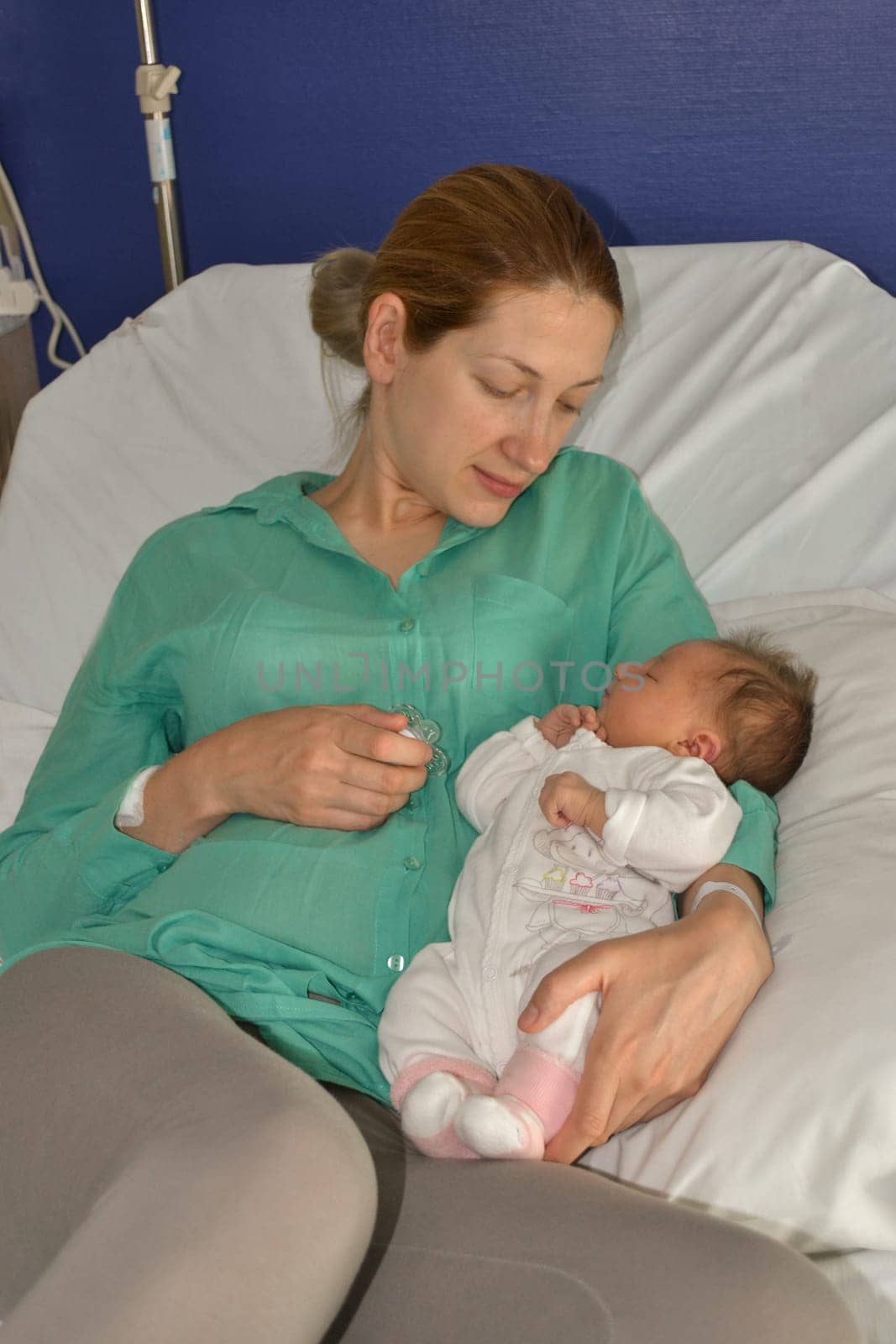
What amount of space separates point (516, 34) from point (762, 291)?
0.64 m

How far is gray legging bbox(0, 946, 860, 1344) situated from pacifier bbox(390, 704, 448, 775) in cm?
42

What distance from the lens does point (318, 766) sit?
1.36 meters

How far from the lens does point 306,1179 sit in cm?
95

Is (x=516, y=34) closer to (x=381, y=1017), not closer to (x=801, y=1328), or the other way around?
(x=381, y=1017)

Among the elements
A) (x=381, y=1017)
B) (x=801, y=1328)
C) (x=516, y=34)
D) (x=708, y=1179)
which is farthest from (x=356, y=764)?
(x=516, y=34)

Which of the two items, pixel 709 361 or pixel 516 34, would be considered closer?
pixel 709 361

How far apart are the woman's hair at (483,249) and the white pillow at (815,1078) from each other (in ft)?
2.05

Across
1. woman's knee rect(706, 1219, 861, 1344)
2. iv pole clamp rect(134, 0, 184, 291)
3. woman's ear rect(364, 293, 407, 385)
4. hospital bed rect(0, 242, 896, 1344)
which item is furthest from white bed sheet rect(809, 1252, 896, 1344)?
iv pole clamp rect(134, 0, 184, 291)

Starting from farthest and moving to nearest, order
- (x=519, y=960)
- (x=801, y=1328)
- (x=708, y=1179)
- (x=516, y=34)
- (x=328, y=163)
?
(x=328, y=163)
(x=516, y=34)
(x=519, y=960)
(x=708, y=1179)
(x=801, y=1328)

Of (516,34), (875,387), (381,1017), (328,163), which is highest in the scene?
(516,34)

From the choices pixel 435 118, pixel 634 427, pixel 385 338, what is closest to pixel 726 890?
pixel 385 338

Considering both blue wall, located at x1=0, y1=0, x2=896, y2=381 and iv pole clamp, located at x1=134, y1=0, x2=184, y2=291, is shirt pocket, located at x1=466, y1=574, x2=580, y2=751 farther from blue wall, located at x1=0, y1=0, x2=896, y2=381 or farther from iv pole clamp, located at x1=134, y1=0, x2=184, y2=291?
iv pole clamp, located at x1=134, y1=0, x2=184, y2=291

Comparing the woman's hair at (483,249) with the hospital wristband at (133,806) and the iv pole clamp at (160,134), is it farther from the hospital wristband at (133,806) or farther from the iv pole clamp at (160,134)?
the iv pole clamp at (160,134)

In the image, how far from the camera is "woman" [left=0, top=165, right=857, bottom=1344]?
3.02ft
